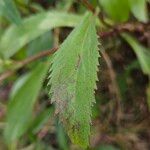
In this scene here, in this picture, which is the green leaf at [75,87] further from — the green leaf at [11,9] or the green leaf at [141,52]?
the green leaf at [141,52]

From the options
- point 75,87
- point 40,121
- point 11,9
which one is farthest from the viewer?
point 40,121

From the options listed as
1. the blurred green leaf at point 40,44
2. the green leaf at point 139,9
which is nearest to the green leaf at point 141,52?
the green leaf at point 139,9

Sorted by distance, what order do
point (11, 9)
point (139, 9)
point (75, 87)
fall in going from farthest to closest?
1. point (139, 9)
2. point (11, 9)
3. point (75, 87)

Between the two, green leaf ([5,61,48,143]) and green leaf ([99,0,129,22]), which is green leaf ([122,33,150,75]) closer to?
green leaf ([99,0,129,22])

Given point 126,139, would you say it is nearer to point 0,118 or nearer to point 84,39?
point 0,118

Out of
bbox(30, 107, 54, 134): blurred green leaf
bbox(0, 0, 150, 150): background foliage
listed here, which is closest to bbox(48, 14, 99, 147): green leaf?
bbox(0, 0, 150, 150): background foliage

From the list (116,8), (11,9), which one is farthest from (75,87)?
(116,8)

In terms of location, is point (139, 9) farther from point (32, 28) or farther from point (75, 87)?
point (75, 87)

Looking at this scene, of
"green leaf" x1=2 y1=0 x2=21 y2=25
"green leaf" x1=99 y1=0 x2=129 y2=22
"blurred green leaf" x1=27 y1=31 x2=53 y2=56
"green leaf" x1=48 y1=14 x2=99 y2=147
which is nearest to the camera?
"green leaf" x1=48 y1=14 x2=99 y2=147
